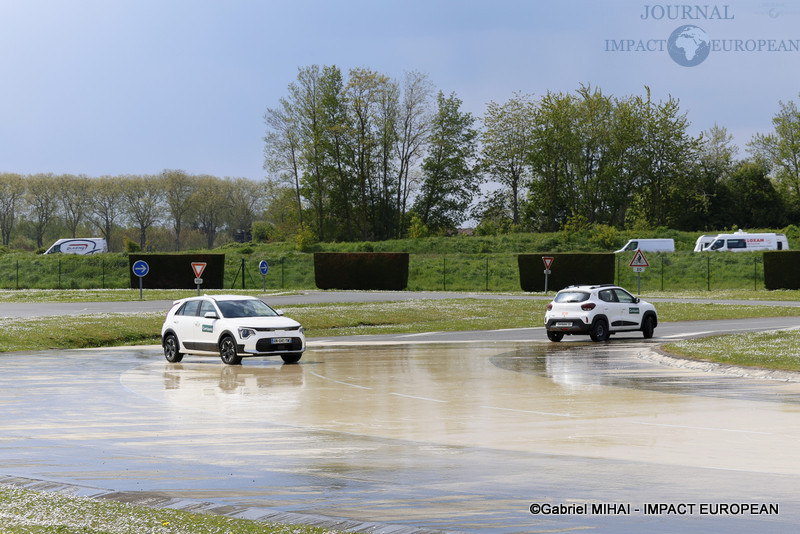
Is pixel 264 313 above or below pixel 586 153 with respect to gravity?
below

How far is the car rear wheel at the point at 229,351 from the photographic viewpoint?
23188 millimetres

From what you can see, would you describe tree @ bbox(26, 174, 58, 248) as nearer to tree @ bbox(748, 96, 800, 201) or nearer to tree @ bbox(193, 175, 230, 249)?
tree @ bbox(193, 175, 230, 249)

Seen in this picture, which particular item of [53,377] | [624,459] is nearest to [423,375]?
[53,377]

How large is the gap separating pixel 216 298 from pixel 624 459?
1551 centimetres

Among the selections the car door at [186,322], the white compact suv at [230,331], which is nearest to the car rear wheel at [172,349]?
the white compact suv at [230,331]

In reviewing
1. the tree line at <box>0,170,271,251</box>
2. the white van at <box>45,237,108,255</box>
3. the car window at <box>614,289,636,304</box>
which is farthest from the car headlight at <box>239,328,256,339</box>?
the tree line at <box>0,170,271,251</box>

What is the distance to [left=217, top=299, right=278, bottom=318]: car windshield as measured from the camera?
23.9 m

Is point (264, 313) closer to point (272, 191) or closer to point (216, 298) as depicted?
point (216, 298)

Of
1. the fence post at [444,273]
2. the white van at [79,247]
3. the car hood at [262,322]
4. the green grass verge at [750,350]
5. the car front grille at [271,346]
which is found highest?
the white van at [79,247]

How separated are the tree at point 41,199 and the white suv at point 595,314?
373 feet

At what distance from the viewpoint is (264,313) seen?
952 inches

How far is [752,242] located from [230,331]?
57797mm

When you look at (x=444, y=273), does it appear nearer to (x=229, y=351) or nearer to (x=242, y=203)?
(x=229, y=351)

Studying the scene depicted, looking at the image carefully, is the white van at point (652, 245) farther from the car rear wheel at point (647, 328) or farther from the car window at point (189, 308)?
the car window at point (189, 308)
